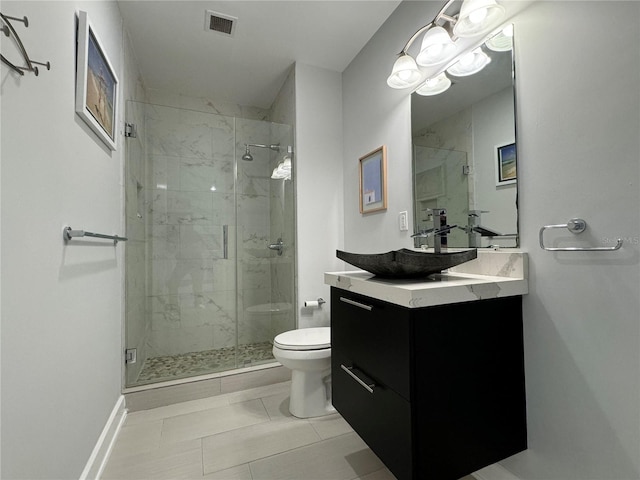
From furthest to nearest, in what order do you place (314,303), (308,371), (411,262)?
(314,303)
(308,371)
(411,262)

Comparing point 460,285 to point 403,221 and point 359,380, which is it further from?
point 403,221

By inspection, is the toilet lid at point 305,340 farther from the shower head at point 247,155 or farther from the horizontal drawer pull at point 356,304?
the shower head at point 247,155

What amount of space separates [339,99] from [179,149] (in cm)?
143

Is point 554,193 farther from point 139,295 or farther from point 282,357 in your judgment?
point 139,295

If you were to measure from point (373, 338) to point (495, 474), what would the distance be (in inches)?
32.4

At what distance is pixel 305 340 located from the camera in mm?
1824

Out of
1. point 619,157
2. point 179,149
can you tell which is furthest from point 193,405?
point 619,157

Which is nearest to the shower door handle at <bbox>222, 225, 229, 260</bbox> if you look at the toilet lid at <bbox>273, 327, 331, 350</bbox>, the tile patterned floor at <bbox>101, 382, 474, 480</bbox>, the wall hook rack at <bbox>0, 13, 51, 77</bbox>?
the toilet lid at <bbox>273, 327, 331, 350</bbox>

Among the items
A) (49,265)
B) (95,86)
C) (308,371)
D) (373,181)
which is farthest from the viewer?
(373,181)

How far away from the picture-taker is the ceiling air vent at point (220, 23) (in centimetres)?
189

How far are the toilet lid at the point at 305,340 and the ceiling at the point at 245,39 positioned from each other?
2109 mm

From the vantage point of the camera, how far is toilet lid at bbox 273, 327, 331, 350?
5.65 feet

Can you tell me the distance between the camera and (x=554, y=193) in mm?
1047

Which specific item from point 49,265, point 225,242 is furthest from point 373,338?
point 225,242
